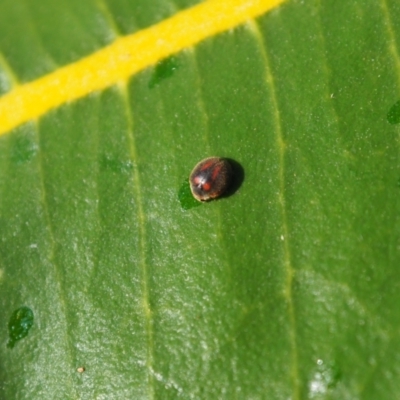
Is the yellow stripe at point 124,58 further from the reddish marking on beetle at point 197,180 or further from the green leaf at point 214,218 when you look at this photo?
the reddish marking on beetle at point 197,180

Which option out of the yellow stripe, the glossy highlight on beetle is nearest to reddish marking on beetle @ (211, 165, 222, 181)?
the glossy highlight on beetle

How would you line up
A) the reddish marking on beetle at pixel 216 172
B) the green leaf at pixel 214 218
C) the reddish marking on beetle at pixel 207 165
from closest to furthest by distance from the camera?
the green leaf at pixel 214 218
the reddish marking on beetle at pixel 216 172
the reddish marking on beetle at pixel 207 165

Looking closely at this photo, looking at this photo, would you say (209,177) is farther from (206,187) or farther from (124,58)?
(124,58)

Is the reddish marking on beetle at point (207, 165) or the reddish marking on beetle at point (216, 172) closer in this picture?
the reddish marking on beetle at point (216, 172)

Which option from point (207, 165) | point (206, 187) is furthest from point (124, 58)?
point (206, 187)

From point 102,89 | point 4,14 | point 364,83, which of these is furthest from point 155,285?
point 4,14

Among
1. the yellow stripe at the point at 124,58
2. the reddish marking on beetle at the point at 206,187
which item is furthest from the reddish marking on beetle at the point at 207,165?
the yellow stripe at the point at 124,58

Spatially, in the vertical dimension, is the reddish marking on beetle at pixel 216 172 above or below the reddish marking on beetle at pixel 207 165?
below

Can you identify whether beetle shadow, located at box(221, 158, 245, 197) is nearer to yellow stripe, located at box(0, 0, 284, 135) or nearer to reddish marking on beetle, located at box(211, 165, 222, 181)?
reddish marking on beetle, located at box(211, 165, 222, 181)
